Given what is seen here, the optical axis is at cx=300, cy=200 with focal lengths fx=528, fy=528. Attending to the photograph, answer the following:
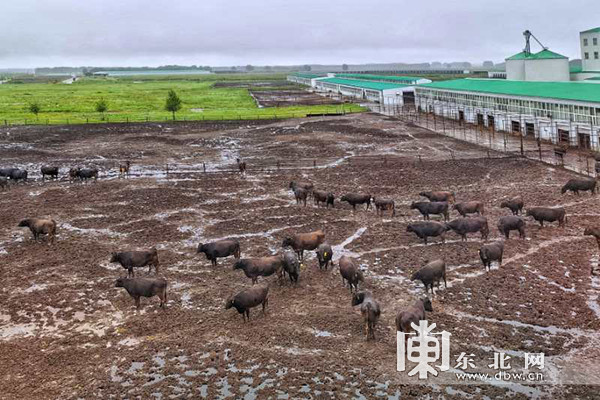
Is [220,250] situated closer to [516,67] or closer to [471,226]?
[471,226]

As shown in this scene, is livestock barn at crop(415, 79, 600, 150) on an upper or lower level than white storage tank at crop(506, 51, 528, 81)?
lower

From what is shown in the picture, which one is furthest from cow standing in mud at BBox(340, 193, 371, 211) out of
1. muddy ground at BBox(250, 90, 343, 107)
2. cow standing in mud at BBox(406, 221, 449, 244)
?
muddy ground at BBox(250, 90, 343, 107)

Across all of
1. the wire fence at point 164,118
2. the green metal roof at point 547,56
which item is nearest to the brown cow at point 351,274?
the wire fence at point 164,118

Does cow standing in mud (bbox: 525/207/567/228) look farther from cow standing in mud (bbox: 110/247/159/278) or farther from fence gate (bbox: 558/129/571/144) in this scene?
fence gate (bbox: 558/129/571/144)

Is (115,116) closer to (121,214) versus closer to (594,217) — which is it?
(121,214)

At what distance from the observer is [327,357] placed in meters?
12.1

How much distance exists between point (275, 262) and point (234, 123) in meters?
51.0

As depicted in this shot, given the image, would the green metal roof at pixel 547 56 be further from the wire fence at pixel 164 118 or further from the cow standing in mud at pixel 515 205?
the cow standing in mud at pixel 515 205

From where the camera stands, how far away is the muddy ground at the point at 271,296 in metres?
11.4

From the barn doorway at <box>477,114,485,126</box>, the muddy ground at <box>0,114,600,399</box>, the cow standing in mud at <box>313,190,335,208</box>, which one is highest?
the barn doorway at <box>477,114,485,126</box>

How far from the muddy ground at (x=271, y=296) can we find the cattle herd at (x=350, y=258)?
1.37ft

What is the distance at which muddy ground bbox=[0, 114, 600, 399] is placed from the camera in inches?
449

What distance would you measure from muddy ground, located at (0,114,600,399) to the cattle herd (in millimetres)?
419

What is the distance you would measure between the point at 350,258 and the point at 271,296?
114 inches
